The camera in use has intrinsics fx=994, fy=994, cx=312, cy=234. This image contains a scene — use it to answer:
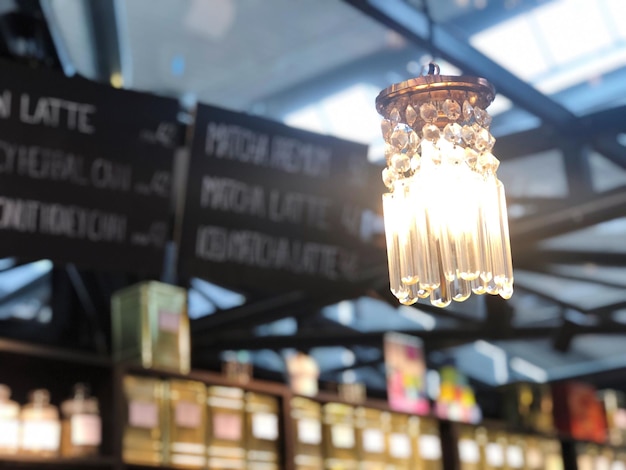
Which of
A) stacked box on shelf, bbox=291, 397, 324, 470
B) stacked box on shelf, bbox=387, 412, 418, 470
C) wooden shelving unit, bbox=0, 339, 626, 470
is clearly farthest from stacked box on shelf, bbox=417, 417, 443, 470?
wooden shelving unit, bbox=0, 339, 626, 470

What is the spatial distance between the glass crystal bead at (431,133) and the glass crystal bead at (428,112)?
17 millimetres

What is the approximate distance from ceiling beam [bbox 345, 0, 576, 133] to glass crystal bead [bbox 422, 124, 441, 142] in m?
1.73

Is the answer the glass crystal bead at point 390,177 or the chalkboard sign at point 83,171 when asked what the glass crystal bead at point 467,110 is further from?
the chalkboard sign at point 83,171

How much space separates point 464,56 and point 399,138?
2.30 m

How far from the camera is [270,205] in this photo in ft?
11.8

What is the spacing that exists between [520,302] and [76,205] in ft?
14.7

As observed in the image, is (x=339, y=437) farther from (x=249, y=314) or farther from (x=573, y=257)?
(x=573, y=257)

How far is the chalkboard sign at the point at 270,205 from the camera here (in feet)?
11.4

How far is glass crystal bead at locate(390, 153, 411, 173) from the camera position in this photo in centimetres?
157

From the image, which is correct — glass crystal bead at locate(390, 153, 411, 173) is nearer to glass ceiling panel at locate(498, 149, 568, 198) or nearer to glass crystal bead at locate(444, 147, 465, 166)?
glass crystal bead at locate(444, 147, 465, 166)

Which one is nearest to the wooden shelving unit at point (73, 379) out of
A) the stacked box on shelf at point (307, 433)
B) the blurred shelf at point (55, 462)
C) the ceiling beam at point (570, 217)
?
the blurred shelf at point (55, 462)

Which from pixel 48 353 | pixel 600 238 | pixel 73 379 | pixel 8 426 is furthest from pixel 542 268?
Result: pixel 8 426

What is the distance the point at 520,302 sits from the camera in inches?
278

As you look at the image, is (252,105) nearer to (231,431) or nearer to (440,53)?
(440,53)
